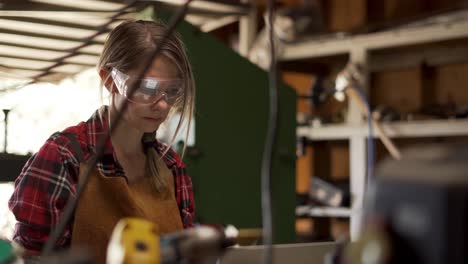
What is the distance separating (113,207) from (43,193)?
0.57ft

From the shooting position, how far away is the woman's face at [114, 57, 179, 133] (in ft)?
4.19

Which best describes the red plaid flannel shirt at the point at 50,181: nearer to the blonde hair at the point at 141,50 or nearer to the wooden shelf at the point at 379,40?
the blonde hair at the point at 141,50

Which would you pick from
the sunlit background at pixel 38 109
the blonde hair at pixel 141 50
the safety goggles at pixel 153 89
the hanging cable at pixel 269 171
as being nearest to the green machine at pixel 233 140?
the sunlit background at pixel 38 109

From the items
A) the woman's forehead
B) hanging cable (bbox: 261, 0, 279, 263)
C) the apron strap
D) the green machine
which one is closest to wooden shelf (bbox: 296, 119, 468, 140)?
the green machine

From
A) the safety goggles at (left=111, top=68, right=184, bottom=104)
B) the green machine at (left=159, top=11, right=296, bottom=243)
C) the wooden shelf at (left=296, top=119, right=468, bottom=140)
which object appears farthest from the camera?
the wooden shelf at (left=296, top=119, right=468, bottom=140)

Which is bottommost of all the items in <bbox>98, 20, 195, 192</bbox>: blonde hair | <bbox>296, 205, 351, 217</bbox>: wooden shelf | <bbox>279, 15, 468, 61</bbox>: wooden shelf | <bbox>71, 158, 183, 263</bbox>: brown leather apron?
<bbox>296, 205, 351, 217</bbox>: wooden shelf

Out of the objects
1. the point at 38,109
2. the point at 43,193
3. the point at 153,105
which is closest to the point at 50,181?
the point at 43,193

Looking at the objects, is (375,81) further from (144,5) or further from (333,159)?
(144,5)

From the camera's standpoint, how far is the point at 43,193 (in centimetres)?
126

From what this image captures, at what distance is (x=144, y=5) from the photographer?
2.01 metres

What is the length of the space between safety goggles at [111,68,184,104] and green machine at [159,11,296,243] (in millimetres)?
880

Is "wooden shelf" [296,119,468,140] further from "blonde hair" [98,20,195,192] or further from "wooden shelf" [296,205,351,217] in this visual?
"blonde hair" [98,20,195,192]

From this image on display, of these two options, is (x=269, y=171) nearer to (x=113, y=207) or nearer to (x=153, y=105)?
(x=153, y=105)

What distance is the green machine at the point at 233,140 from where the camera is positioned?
225cm
